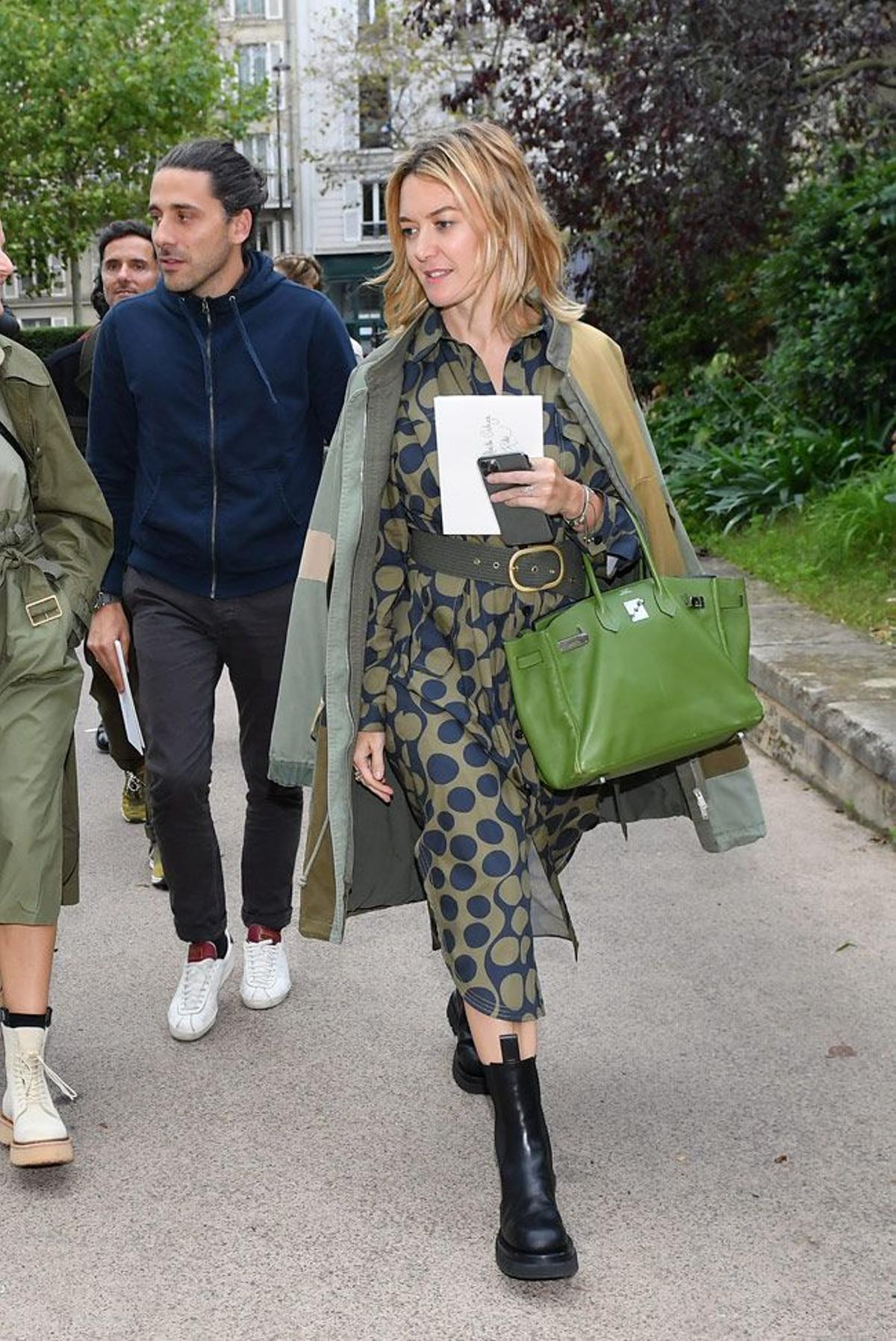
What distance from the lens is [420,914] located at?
562cm

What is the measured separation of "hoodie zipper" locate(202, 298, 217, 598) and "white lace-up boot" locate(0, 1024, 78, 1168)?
1204mm

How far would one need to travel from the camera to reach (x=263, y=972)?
4809 millimetres

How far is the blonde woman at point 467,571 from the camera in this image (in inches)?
134

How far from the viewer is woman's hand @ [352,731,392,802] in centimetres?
356

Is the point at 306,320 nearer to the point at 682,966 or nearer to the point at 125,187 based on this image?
the point at 682,966

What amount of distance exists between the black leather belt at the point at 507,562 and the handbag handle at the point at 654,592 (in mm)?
44

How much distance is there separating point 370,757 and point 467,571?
1.37ft

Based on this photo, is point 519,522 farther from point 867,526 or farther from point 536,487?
point 867,526

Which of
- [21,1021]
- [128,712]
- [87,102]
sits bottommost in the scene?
[21,1021]

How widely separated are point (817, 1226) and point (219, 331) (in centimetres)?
247

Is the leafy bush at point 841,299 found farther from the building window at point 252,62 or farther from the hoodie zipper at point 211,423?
the building window at point 252,62

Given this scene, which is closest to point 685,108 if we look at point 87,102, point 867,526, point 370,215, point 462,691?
point 867,526

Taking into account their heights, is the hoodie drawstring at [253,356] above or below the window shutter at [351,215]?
below

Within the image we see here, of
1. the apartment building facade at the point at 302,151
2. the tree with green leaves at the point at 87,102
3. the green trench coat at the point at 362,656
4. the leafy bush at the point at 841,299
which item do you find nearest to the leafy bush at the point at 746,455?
the leafy bush at the point at 841,299
